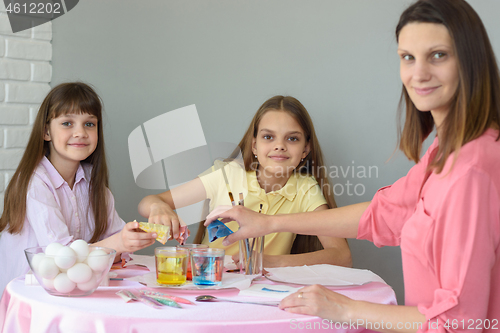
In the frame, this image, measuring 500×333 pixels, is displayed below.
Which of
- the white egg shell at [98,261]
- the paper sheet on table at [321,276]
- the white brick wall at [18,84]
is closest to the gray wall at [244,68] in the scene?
the white brick wall at [18,84]

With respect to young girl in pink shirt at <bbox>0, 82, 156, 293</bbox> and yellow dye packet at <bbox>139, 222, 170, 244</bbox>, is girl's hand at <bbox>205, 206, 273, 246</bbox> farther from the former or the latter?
young girl in pink shirt at <bbox>0, 82, 156, 293</bbox>

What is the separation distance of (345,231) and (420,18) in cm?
61

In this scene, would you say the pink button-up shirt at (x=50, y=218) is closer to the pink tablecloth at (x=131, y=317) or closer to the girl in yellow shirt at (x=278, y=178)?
the girl in yellow shirt at (x=278, y=178)

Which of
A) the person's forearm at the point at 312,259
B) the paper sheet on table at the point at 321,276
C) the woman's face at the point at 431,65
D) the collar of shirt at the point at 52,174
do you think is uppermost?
the woman's face at the point at 431,65

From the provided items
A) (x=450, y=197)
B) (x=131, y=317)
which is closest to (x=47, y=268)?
(x=131, y=317)

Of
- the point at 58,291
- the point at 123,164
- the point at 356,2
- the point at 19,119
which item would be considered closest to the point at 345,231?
the point at 58,291

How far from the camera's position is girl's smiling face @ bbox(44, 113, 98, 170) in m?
1.71

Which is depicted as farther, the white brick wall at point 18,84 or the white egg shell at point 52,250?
the white brick wall at point 18,84

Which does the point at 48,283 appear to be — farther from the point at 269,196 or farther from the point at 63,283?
the point at 269,196

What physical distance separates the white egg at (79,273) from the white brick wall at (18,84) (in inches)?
54.4

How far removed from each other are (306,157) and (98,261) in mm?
1229

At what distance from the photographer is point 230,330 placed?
33.6 inches

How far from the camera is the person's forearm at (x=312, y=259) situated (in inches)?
57.0

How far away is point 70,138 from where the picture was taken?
1.72 metres
